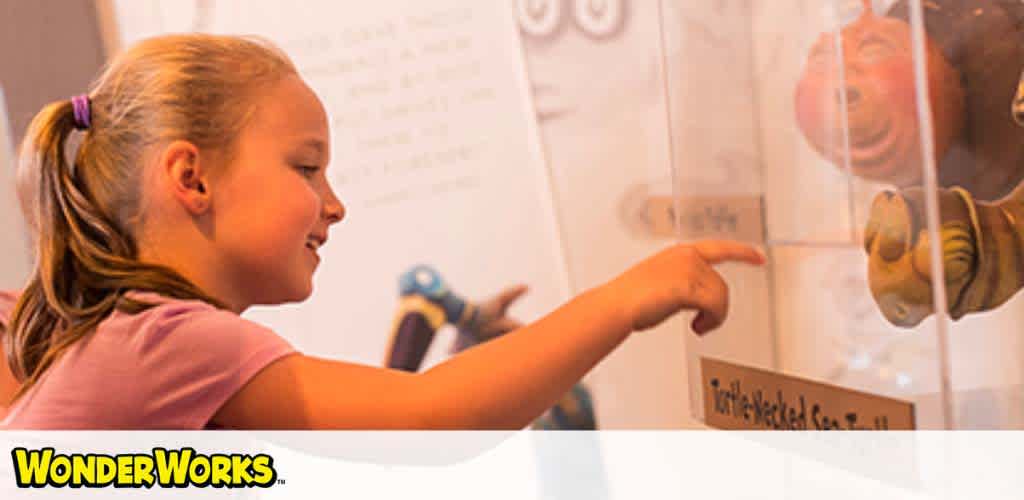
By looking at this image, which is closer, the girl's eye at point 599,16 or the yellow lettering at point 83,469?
the yellow lettering at point 83,469

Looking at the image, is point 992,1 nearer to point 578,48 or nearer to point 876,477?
point 876,477

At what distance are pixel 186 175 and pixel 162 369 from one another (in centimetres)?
10

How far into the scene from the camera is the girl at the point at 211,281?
1.65ft

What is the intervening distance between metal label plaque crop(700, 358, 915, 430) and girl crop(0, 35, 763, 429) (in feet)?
0.17

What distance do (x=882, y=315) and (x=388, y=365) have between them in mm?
460

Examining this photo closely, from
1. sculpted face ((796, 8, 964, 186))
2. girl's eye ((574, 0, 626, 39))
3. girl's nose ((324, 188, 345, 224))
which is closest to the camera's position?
sculpted face ((796, 8, 964, 186))

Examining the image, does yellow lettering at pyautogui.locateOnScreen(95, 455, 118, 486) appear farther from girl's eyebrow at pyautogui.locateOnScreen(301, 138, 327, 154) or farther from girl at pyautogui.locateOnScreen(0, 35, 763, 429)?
girl's eyebrow at pyautogui.locateOnScreen(301, 138, 327, 154)

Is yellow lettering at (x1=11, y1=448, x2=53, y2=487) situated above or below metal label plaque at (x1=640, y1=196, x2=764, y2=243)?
below

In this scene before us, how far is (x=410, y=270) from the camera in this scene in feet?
2.89

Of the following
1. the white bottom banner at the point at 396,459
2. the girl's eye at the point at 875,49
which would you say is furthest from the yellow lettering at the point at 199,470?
the girl's eye at the point at 875,49

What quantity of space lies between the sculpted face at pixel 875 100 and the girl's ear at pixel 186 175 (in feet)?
1.05

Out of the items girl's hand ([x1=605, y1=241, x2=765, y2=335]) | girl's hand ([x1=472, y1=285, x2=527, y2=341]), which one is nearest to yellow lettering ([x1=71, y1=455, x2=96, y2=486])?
girl's hand ([x1=605, y1=241, x2=765, y2=335])

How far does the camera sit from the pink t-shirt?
1.65 feet

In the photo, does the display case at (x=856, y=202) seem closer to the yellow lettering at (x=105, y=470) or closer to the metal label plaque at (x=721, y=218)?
the metal label plaque at (x=721, y=218)
